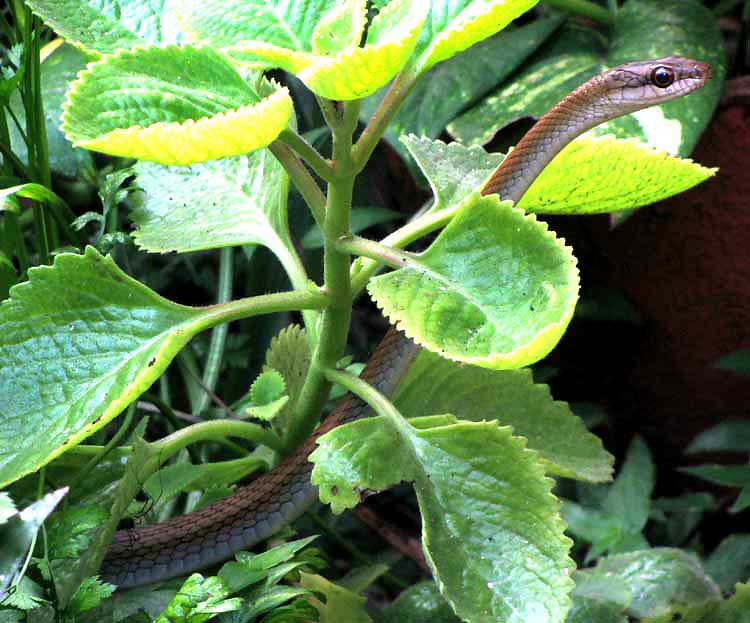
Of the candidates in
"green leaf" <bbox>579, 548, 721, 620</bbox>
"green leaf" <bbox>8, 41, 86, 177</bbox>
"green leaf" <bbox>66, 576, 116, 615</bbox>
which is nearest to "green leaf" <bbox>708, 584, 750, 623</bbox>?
"green leaf" <bbox>579, 548, 721, 620</bbox>

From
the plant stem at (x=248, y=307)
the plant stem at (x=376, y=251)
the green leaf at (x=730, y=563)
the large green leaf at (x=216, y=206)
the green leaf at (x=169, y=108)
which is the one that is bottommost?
the green leaf at (x=730, y=563)

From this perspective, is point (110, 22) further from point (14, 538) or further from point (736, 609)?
point (736, 609)

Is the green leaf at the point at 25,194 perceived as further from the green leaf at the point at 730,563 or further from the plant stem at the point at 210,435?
the green leaf at the point at 730,563

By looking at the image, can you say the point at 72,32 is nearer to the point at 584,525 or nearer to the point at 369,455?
the point at 369,455

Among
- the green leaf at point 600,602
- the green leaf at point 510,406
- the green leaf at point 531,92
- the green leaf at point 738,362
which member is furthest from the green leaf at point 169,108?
the green leaf at point 738,362

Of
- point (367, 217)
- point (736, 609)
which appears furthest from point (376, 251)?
point (367, 217)

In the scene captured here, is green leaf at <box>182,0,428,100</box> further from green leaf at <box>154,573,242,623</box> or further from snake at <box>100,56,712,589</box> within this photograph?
green leaf at <box>154,573,242,623</box>

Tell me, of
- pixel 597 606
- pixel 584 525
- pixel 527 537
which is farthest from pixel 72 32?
pixel 584 525
